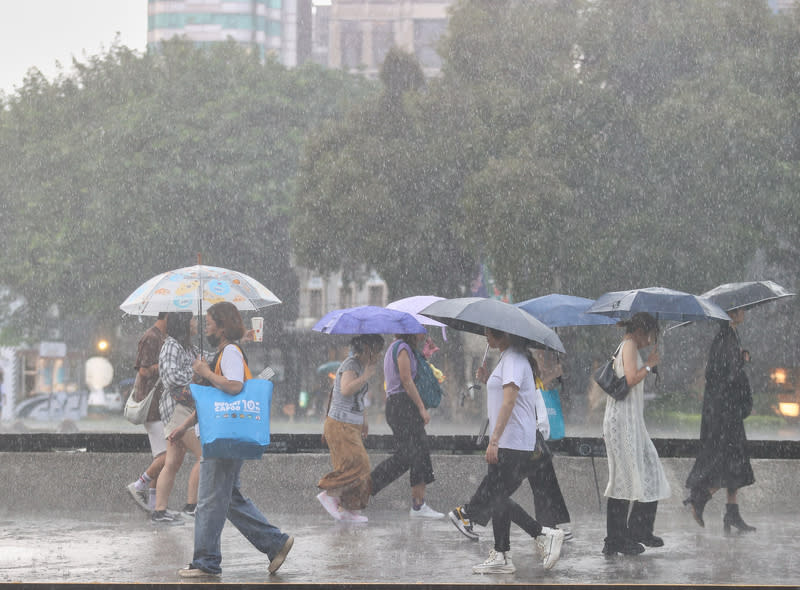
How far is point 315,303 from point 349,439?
60.3m

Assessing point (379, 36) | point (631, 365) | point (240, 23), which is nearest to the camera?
point (631, 365)

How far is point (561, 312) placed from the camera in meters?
10.6

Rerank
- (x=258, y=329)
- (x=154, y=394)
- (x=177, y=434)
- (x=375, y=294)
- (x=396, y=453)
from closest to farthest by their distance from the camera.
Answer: (x=177, y=434)
(x=258, y=329)
(x=154, y=394)
(x=396, y=453)
(x=375, y=294)

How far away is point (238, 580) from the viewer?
7770 millimetres

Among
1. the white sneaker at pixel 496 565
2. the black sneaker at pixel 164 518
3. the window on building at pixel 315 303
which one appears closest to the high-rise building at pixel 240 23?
the window on building at pixel 315 303

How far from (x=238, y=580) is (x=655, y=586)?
2.42 m

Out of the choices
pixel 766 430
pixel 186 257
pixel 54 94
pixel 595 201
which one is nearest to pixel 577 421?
pixel 766 430

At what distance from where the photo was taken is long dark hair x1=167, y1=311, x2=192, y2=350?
1034 centimetres

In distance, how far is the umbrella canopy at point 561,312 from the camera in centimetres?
1048

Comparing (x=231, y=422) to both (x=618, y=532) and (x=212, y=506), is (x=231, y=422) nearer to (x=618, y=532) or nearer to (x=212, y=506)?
(x=212, y=506)

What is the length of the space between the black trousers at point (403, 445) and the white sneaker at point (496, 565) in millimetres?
2954

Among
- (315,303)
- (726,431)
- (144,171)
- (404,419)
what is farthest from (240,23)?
(726,431)

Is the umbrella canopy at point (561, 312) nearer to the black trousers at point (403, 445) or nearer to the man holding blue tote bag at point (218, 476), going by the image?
the black trousers at point (403, 445)

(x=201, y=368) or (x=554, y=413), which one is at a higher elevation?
(x=201, y=368)
